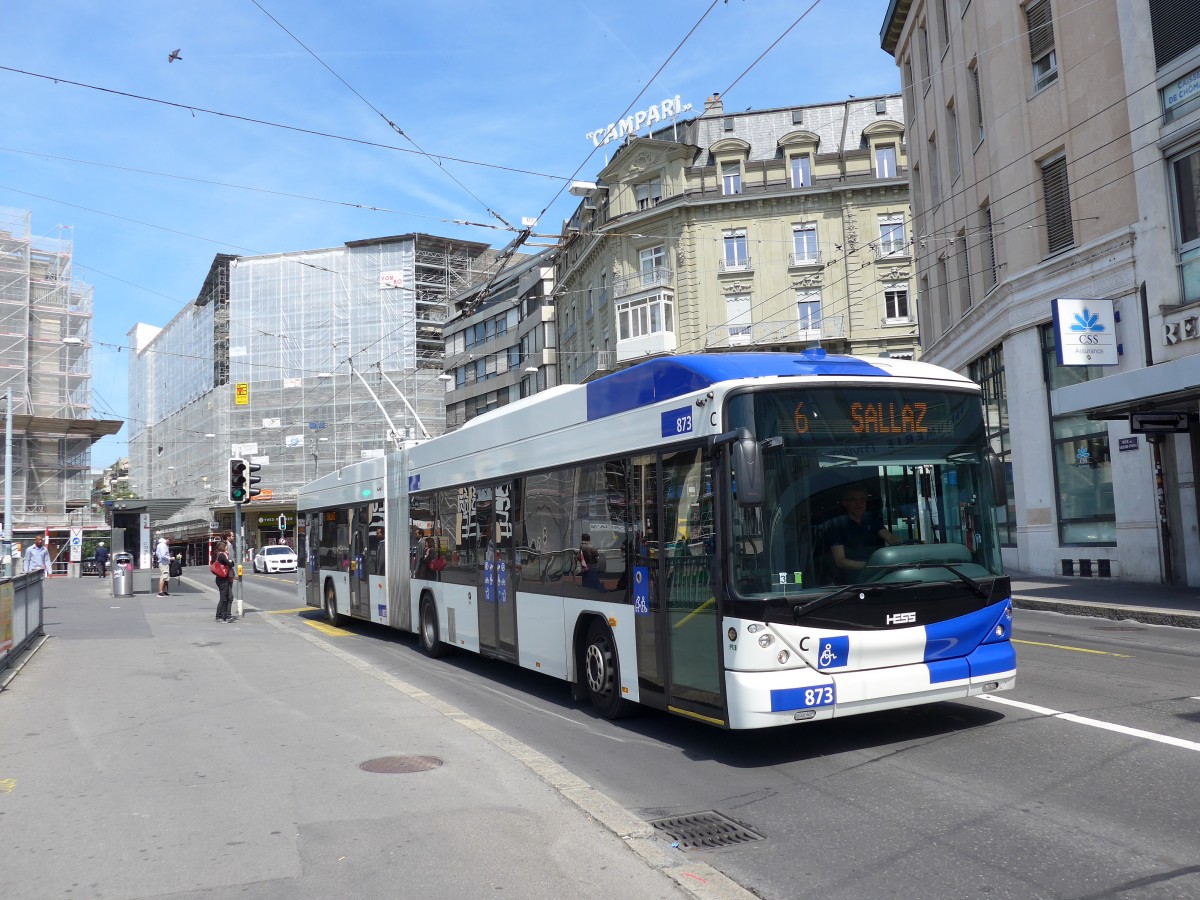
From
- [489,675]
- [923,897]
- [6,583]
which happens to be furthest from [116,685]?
[923,897]

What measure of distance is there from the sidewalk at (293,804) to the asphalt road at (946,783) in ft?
1.76

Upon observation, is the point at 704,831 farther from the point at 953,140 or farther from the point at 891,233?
the point at 891,233

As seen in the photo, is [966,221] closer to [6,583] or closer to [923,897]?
[6,583]

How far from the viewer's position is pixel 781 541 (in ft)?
22.7

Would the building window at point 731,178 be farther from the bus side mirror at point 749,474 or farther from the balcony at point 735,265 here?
the bus side mirror at point 749,474

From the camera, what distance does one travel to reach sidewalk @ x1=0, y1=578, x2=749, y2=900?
4984mm

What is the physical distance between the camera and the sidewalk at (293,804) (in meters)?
4.98

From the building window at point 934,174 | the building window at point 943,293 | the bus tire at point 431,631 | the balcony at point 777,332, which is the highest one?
the building window at point 934,174

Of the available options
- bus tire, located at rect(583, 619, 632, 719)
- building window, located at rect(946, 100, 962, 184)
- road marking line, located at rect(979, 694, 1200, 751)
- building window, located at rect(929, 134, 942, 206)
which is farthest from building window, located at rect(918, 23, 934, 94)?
Result: bus tire, located at rect(583, 619, 632, 719)

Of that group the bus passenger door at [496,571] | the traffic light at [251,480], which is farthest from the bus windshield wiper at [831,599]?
the traffic light at [251,480]

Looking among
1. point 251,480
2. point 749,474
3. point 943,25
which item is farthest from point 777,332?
point 749,474

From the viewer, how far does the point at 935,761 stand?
6.84 metres

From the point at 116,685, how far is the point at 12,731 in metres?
2.50

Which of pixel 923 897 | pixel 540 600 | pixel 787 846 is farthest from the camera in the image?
pixel 540 600
